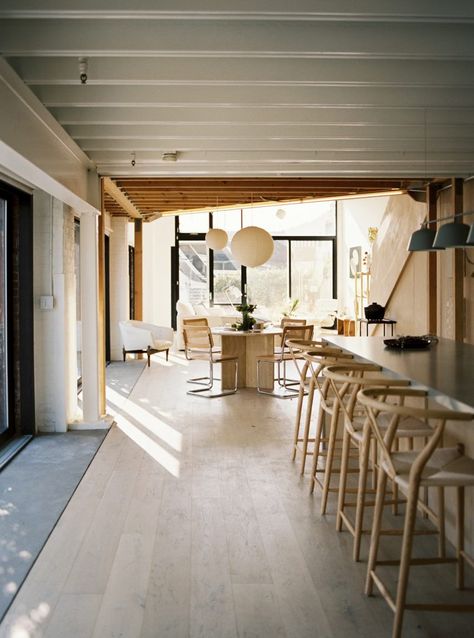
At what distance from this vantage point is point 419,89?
423cm

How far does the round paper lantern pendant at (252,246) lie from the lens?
309 inches

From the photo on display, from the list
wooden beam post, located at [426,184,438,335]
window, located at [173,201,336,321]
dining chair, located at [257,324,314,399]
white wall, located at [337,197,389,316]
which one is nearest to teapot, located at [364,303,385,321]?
dining chair, located at [257,324,314,399]

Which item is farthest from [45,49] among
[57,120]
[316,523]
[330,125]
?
[316,523]

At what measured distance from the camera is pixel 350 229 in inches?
577

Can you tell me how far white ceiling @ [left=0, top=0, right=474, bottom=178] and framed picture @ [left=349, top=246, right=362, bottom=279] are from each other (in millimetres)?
8288

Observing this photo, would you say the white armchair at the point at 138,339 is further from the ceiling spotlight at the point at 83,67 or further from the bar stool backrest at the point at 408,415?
the bar stool backrest at the point at 408,415

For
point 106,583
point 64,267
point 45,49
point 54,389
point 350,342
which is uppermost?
point 45,49

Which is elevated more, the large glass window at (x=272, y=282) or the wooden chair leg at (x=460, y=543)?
the large glass window at (x=272, y=282)

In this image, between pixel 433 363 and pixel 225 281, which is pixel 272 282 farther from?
pixel 433 363

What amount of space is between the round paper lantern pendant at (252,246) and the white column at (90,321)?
234 cm

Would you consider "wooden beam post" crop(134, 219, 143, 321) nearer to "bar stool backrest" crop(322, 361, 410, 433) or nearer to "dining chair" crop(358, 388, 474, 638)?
"bar stool backrest" crop(322, 361, 410, 433)

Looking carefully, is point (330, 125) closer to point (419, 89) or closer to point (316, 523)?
point (419, 89)

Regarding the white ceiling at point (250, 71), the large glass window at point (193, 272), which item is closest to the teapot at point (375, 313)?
the white ceiling at point (250, 71)

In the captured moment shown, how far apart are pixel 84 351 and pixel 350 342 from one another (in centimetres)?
274
